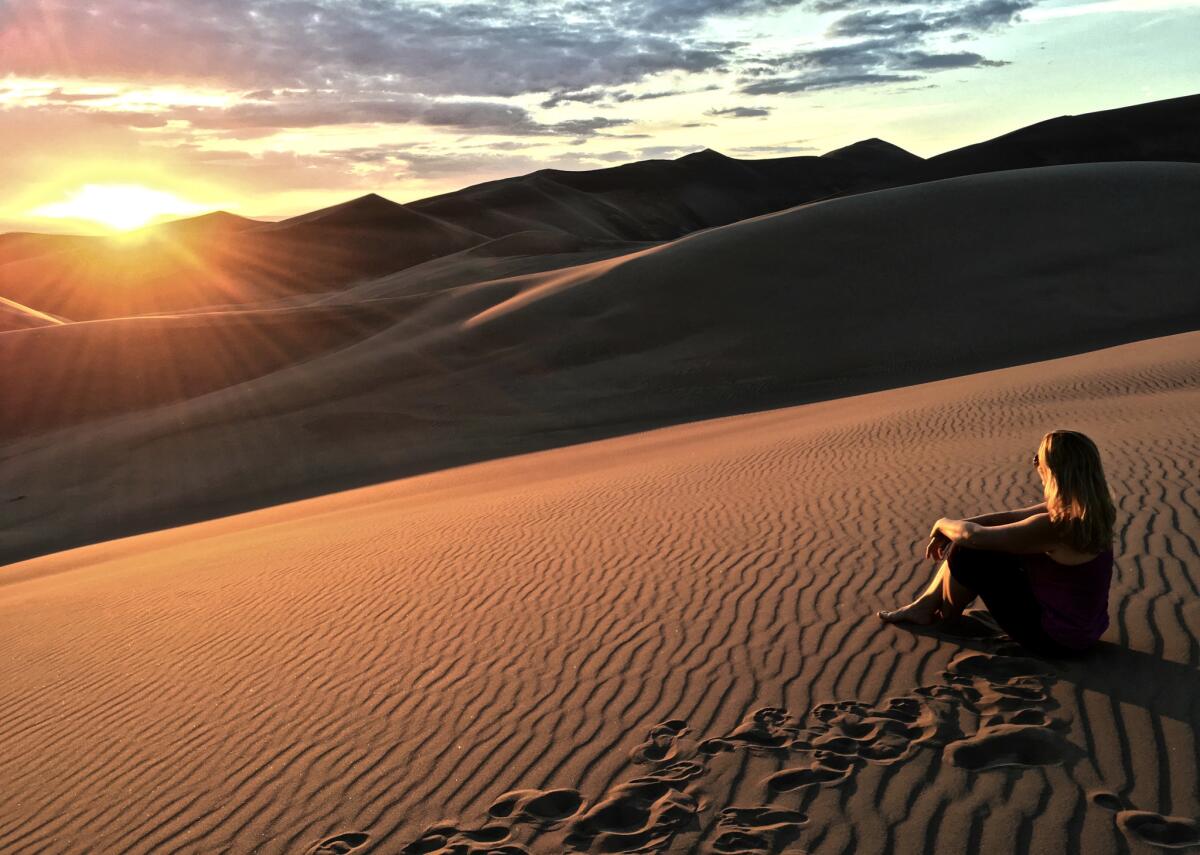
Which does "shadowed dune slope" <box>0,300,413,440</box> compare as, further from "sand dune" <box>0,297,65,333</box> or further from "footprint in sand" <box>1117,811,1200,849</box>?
"footprint in sand" <box>1117,811,1200,849</box>

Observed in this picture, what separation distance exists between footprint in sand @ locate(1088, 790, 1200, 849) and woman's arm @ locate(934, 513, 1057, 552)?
4.58 ft

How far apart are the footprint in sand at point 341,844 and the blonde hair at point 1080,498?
3.58 meters

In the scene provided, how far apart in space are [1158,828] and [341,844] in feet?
10.9

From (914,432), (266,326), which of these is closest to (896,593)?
(914,432)

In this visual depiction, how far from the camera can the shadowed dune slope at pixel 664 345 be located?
22.4 meters

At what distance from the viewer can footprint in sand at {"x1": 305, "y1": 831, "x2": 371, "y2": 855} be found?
175 inches

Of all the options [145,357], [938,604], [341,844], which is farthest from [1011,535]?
[145,357]

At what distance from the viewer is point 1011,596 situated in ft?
17.3

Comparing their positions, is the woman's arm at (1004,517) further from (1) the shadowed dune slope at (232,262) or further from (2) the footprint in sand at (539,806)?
(1) the shadowed dune slope at (232,262)

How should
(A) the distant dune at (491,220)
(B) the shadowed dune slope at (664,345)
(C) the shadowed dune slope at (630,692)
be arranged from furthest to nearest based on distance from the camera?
(A) the distant dune at (491,220) < (B) the shadowed dune slope at (664,345) < (C) the shadowed dune slope at (630,692)

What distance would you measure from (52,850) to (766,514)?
611 cm

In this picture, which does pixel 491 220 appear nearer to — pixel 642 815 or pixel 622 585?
pixel 622 585

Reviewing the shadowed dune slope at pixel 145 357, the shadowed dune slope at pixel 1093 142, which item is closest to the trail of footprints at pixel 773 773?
the shadowed dune slope at pixel 145 357

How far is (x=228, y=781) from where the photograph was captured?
5258mm
